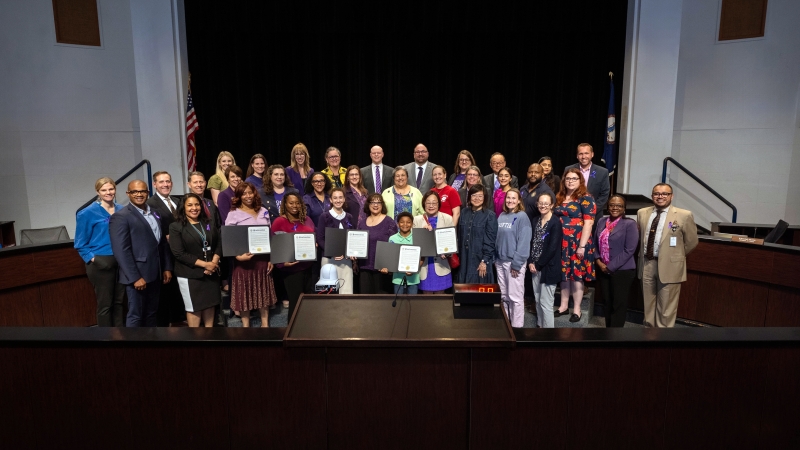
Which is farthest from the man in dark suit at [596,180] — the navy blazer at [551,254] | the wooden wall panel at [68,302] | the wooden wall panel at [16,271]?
the wooden wall panel at [16,271]

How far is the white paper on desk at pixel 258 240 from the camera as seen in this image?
453 centimetres

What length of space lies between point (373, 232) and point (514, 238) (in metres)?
1.43

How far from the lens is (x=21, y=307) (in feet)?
15.8

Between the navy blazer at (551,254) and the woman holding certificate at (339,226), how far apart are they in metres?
1.96

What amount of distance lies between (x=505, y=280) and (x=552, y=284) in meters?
0.48

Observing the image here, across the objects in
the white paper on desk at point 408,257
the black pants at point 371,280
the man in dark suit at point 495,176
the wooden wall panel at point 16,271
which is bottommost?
the black pants at point 371,280

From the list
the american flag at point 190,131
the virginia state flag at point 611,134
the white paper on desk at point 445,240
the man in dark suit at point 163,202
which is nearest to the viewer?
the white paper on desk at point 445,240

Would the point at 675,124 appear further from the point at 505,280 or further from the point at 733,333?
the point at 733,333

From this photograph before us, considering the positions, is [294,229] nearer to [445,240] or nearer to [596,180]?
[445,240]

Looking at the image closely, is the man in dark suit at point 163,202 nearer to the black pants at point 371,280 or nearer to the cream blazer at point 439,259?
the black pants at point 371,280
